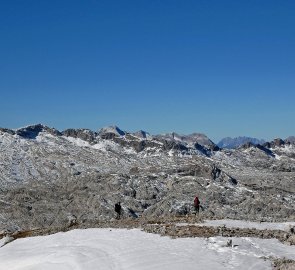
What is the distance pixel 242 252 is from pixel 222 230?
28.0 ft

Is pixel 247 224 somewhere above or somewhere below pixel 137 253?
above

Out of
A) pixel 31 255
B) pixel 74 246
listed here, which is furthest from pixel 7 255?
pixel 74 246

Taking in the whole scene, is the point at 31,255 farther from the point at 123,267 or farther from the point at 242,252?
the point at 242,252

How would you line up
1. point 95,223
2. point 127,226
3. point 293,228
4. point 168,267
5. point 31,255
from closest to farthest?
1. point 168,267
2. point 31,255
3. point 293,228
4. point 127,226
5. point 95,223

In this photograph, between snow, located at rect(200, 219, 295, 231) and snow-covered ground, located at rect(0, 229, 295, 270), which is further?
snow, located at rect(200, 219, 295, 231)

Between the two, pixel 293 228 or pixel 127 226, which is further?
pixel 127 226

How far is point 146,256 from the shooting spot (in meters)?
33.2

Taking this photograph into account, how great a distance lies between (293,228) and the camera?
43.6 meters

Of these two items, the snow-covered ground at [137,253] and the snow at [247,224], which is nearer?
the snow-covered ground at [137,253]

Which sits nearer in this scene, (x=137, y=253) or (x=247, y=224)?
(x=137, y=253)

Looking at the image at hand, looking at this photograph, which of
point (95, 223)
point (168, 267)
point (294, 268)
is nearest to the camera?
point (294, 268)

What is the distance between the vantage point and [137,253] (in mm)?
34469

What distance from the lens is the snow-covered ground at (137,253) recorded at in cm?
3084

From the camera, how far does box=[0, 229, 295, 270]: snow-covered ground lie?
3084 centimetres
